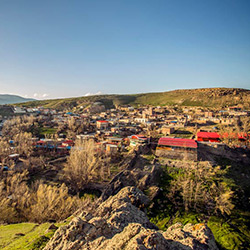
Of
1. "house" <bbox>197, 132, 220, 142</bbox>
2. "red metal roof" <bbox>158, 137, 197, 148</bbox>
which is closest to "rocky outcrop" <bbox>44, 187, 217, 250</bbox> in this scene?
"red metal roof" <bbox>158, 137, 197, 148</bbox>

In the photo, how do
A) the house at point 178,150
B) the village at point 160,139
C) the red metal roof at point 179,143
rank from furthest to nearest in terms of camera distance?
1. the village at point 160,139
2. the red metal roof at point 179,143
3. the house at point 178,150

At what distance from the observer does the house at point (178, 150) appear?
2881cm

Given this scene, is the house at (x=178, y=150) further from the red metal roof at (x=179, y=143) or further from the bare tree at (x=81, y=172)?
the bare tree at (x=81, y=172)

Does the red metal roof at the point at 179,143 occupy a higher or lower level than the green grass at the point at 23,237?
higher

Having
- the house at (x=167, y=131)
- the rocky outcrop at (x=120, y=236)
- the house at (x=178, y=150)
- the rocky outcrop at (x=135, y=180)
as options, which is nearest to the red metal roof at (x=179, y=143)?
the house at (x=178, y=150)

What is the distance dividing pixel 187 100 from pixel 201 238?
118 m

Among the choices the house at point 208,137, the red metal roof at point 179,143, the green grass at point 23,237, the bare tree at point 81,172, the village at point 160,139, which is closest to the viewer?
the green grass at point 23,237

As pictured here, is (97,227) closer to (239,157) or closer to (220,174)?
(220,174)

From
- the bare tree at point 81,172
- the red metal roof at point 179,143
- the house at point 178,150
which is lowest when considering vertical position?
the bare tree at point 81,172

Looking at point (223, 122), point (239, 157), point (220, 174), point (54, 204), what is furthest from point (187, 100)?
point (54, 204)

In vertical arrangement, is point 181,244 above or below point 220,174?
above

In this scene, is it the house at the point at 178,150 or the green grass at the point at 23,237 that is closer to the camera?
the green grass at the point at 23,237

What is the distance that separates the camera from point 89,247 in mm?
6469

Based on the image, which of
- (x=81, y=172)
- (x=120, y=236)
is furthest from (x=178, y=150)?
(x=120, y=236)
